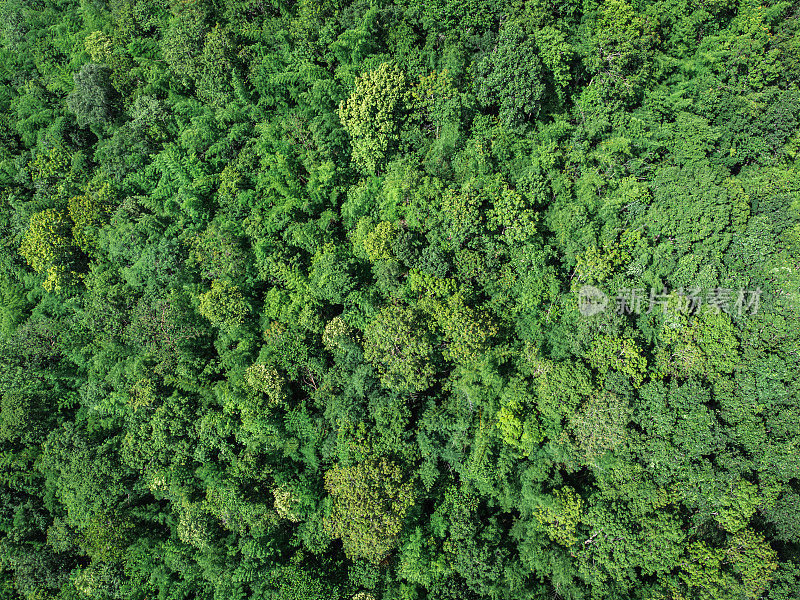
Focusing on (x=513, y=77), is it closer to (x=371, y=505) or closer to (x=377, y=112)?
(x=377, y=112)

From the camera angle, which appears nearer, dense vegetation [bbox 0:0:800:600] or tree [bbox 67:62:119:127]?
dense vegetation [bbox 0:0:800:600]

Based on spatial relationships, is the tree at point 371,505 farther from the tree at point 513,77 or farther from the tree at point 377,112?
the tree at point 513,77

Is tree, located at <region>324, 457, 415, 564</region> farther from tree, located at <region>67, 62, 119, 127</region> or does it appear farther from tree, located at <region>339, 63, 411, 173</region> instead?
tree, located at <region>67, 62, 119, 127</region>

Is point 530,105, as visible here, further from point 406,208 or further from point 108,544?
point 108,544

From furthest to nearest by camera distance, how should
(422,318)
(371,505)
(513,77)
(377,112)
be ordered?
(377,112)
(513,77)
(422,318)
(371,505)

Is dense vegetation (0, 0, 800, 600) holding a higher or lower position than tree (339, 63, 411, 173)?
lower

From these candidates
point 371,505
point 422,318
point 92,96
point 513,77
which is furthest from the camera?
point 92,96

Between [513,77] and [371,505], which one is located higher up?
[513,77]

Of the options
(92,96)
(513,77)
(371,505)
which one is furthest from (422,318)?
(92,96)

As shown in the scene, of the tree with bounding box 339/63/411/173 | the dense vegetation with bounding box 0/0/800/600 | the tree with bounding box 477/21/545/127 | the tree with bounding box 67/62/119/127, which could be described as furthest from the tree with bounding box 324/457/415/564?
the tree with bounding box 67/62/119/127
